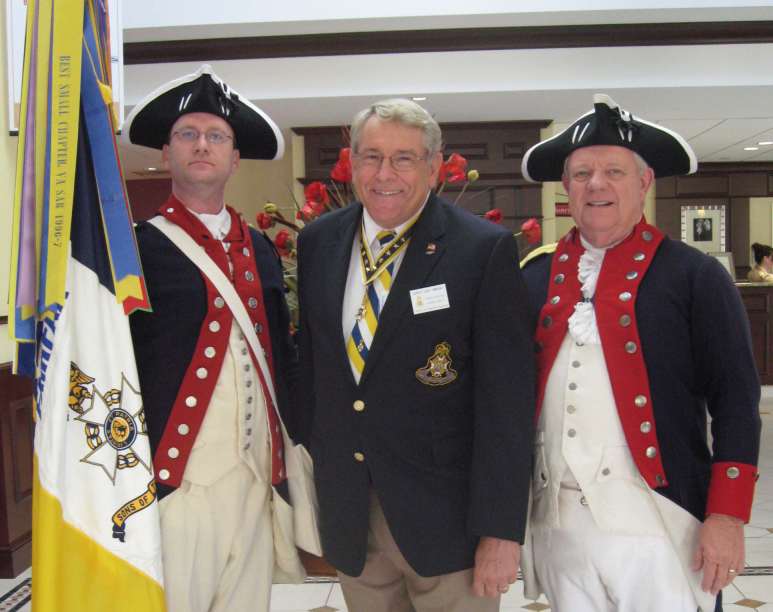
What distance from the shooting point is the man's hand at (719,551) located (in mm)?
1633

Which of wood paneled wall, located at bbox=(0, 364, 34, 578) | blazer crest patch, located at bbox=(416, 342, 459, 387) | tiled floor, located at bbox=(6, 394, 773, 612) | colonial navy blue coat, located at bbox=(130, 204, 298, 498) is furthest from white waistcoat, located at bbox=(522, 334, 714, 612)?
wood paneled wall, located at bbox=(0, 364, 34, 578)

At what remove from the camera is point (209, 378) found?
1775mm

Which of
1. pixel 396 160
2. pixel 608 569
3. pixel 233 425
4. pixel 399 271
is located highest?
pixel 396 160

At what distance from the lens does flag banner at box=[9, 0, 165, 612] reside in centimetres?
165

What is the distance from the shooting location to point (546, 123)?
27.2 ft

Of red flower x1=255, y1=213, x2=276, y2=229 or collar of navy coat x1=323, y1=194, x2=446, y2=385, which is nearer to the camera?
collar of navy coat x1=323, y1=194, x2=446, y2=385

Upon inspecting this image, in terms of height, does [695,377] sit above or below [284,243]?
below

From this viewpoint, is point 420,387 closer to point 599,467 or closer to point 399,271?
point 399,271

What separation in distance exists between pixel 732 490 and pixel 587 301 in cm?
47

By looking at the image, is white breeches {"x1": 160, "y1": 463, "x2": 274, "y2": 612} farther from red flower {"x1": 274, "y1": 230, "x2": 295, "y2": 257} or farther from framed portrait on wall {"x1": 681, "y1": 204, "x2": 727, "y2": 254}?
framed portrait on wall {"x1": 681, "y1": 204, "x2": 727, "y2": 254}

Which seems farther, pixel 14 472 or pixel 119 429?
pixel 14 472

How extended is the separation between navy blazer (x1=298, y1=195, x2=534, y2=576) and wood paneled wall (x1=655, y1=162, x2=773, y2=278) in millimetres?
11181

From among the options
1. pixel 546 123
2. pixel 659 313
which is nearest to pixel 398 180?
pixel 659 313

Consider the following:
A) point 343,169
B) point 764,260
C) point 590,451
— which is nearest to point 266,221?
point 343,169
